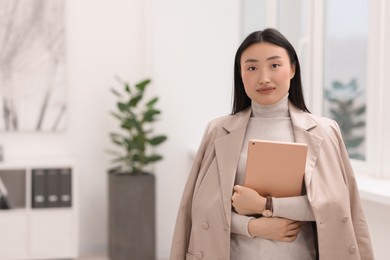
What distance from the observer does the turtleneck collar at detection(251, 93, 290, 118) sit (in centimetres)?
180

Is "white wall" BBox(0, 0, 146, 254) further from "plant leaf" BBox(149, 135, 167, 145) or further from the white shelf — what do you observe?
"plant leaf" BBox(149, 135, 167, 145)

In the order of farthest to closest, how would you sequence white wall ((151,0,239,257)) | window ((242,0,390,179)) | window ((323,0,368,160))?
white wall ((151,0,239,257)), window ((323,0,368,160)), window ((242,0,390,179))

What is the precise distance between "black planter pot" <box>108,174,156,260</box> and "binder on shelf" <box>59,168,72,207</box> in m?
0.30

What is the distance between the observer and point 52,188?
425 centimetres

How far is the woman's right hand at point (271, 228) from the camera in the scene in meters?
1.68

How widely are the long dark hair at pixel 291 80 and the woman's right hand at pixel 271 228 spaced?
0.37 m

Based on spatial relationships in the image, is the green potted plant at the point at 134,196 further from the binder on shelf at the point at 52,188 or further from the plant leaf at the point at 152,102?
the binder on shelf at the point at 52,188

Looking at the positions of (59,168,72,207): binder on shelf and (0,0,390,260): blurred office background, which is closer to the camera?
(59,168,72,207): binder on shelf

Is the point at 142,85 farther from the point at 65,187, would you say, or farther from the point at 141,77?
the point at 65,187

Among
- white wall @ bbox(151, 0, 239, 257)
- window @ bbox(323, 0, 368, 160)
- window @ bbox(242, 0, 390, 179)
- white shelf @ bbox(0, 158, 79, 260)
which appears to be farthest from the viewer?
white wall @ bbox(151, 0, 239, 257)

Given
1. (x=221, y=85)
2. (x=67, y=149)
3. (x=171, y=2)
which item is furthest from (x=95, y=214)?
(x=171, y=2)

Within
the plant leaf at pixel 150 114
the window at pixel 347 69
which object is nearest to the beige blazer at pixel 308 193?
the window at pixel 347 69

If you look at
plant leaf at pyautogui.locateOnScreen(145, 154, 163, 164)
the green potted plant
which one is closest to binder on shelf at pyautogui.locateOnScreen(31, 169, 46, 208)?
the green potted plant

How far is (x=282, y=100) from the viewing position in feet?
5.90
